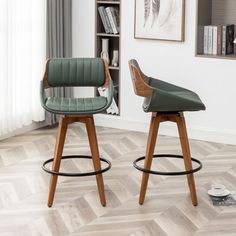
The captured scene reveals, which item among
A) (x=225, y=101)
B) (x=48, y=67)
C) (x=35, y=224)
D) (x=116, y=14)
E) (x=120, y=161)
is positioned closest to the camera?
(x=35, y=224)

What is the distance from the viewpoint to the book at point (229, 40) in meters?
5.76

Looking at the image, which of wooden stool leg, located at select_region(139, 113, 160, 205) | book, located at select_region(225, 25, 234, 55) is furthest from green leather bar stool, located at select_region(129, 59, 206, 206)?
book, located at select_region(225, 25, 234, 55)

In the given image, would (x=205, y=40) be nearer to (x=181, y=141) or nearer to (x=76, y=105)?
(x=181, y=141)

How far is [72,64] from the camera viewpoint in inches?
172

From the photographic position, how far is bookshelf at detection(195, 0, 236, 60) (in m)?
5.80

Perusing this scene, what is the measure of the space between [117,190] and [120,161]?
71cm

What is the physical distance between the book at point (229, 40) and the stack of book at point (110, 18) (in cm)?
108

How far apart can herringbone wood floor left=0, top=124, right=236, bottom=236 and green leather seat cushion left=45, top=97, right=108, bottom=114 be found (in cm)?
65

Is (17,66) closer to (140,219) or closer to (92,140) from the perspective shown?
(92,140)

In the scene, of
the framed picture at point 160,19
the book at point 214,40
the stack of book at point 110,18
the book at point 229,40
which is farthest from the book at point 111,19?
the book at point 229,40

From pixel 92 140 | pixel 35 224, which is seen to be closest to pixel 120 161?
pixel 92 140

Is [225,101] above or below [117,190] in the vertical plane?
above

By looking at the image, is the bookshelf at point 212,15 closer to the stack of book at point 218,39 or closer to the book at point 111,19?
the stack of book at point 218,39

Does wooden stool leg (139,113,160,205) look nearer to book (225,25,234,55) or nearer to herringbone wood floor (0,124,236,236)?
herringbone wood floor (0,124,236,236)
